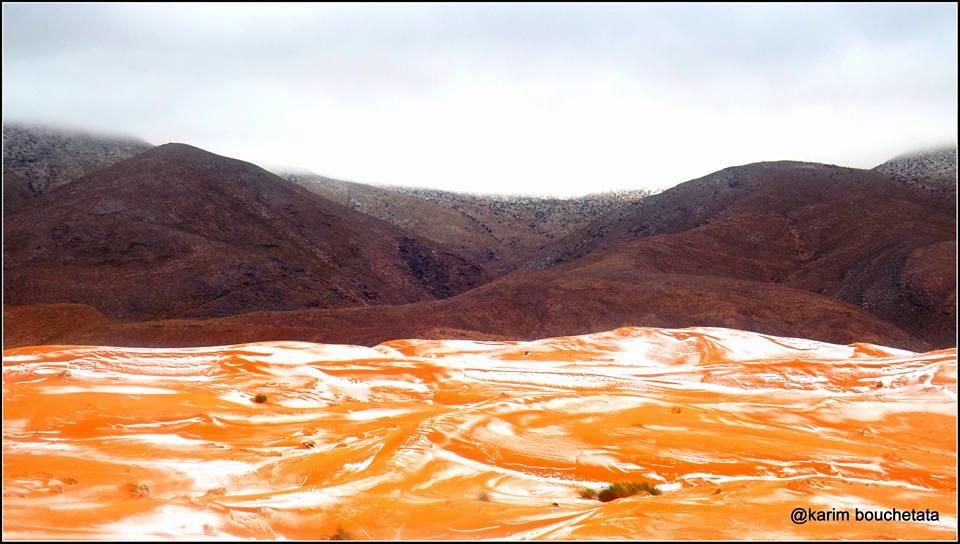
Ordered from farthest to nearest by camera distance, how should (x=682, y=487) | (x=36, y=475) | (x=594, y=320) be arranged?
(x=594, y=320)
(x=682, y=487)
(x=36, y=475)

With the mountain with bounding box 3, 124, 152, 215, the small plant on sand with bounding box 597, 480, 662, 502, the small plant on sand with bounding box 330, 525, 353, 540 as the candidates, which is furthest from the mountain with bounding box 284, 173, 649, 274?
the small plant on sand with bounding box 330, 525, 353, 540

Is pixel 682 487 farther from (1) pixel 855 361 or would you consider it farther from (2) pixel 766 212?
(2) pixel 766 212

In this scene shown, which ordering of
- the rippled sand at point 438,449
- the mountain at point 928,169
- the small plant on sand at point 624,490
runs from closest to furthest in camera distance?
the rippled sand at point 438,449, the small plant on sand at point 624,490, the mountain at point 928,169

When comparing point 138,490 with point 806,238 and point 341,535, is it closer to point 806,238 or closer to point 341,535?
point 341,535

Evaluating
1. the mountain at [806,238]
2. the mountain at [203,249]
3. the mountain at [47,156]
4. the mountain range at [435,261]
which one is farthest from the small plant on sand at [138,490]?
the mountain at [47,156]

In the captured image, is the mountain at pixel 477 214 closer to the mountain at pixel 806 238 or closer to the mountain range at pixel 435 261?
the mountain range at pixel 435 261

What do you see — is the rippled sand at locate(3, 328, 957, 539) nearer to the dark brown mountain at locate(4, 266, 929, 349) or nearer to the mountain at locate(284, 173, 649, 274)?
the dark brown mountain at locate(4, 266, 929, 349)

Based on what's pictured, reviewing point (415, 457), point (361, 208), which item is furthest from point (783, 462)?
point (361, 208)
